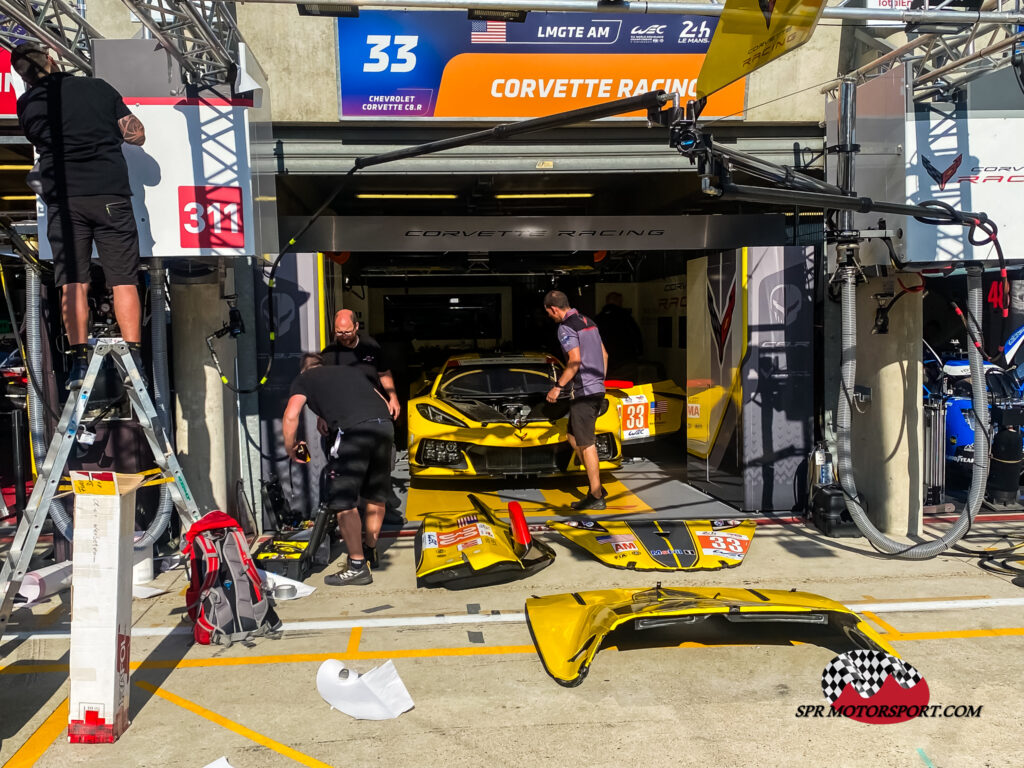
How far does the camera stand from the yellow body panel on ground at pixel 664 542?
215 inches

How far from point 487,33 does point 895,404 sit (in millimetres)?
4435

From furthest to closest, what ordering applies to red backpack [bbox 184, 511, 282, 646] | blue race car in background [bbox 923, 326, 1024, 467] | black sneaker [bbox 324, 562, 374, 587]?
blue race car in background [bbox 923, 326, 1024, 467]
black sneaker [bbox 324, 562, 374, 587]
red backpack [bbox 184, 511, 282, 646]

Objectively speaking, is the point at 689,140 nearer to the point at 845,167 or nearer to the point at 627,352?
the point at 845,167

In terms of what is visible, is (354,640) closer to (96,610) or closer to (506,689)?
(506,689)

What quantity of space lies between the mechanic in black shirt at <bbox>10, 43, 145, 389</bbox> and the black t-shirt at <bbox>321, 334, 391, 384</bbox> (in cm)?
154

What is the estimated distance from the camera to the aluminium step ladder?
3.50 meters

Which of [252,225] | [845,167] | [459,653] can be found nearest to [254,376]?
[252,225]

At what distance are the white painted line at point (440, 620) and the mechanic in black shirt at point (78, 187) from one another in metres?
1.52

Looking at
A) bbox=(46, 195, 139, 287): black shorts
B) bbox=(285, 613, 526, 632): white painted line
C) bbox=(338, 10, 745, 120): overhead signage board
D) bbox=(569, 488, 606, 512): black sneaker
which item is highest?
bbox=(338, 10, 745, 120): overhead signage board

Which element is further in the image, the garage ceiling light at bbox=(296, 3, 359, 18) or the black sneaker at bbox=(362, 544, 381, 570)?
the black sneaker at bbox=(362, 544, 381, 570)

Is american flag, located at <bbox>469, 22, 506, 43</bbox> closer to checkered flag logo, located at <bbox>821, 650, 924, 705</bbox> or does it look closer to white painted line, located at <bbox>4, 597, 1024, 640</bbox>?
white painted line, located at <bbox>4, 597, 1024, 640</bbox>

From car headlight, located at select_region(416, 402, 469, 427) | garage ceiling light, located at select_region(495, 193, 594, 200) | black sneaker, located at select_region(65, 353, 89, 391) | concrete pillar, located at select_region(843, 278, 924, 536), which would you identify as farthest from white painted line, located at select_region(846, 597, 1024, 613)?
garage ceiling light, located at select_region(495, 193, 594, 200)

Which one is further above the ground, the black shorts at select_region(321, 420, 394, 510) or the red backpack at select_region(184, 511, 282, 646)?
the black shorts at select_region(321, 420, 394, 510)

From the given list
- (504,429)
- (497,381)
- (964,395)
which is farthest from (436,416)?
(964,395)
